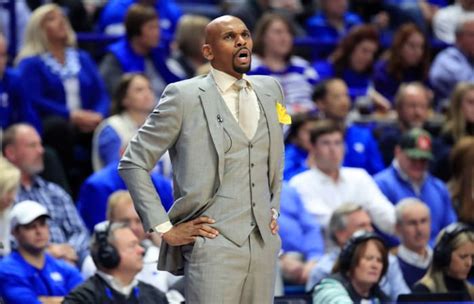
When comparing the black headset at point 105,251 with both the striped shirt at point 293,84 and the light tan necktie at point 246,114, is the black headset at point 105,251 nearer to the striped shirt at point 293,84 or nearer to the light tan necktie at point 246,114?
the light tan necktie at point 246,114

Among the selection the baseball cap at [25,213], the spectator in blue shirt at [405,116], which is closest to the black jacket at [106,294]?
the baseball cap at [25,213]

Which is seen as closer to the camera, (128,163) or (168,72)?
(128,163)

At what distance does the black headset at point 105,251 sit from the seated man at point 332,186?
2105 millimetres

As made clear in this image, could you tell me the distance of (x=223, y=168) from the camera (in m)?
4.96

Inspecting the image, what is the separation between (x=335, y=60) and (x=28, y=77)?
8.94 ft

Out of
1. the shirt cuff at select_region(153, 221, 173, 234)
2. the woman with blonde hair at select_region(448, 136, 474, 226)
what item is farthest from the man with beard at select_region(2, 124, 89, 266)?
the shirt cuff at select_region(153, 221, 173, 234)

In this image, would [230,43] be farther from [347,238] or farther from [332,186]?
[332,186]

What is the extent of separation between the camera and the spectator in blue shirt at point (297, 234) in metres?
8.14

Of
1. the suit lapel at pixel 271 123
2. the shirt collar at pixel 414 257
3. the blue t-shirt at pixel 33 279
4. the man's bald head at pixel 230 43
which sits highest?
the man's bald head at pixel 230 43

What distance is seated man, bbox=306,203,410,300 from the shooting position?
24.8 feet

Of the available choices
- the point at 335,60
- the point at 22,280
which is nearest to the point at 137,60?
the point at 335,60

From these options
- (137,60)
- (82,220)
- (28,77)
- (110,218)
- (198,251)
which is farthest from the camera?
(137,60)

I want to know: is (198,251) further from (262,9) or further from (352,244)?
(262,9)

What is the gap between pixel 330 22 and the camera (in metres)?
11.9
